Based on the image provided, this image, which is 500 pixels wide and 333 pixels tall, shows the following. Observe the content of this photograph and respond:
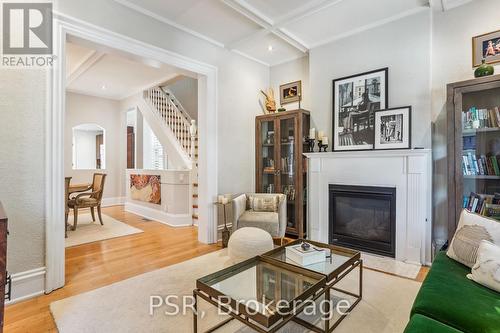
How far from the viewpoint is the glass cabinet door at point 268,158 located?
4496 mm

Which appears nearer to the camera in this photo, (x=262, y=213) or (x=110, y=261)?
(x=110, y=261)

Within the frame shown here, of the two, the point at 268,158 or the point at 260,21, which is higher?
the point at 260,21

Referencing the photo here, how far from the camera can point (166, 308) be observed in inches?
85.4

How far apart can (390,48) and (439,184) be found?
1843mm

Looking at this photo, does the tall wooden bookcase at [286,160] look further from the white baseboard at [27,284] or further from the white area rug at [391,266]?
the white baseboard at [27,284]

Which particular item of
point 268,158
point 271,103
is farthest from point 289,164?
point 271,103

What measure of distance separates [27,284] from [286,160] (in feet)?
11.4

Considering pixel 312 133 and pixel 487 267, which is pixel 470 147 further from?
pixel 312 133

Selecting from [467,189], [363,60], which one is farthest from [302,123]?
[467,189]

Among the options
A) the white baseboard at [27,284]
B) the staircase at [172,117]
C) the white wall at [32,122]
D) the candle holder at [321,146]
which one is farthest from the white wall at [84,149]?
the candle holder at [321,146]

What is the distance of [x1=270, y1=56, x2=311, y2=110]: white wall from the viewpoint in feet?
14.8

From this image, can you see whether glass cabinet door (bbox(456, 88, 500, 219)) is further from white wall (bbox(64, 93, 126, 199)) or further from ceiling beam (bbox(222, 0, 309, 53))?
white wall (bbox(64, 93, 126, 199))

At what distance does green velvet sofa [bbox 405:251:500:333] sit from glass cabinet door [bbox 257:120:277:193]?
2.92 metres

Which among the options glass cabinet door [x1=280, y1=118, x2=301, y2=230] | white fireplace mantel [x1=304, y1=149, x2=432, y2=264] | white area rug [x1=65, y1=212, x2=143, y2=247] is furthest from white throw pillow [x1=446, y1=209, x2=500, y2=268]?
white area rug [x1=65, y1=212, x2=143, y2=247]
